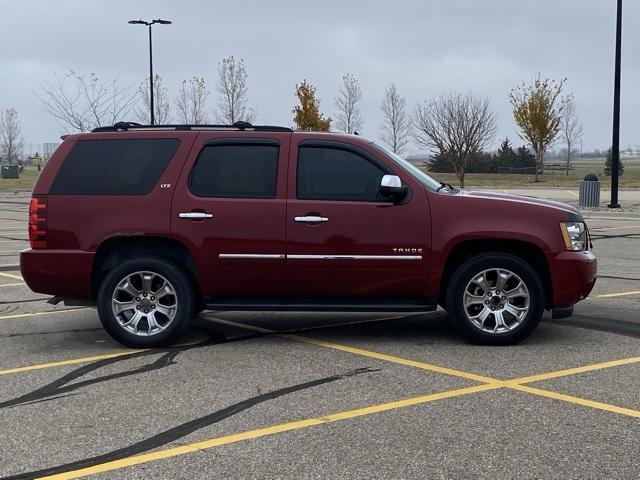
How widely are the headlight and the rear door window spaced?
3454 millimetres

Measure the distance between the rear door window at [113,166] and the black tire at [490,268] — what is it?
8.98 feet

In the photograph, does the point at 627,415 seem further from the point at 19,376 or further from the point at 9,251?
the point at 9,251

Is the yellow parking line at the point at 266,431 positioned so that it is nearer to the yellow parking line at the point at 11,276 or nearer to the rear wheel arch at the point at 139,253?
the rear wheel arch at the point at 139,253

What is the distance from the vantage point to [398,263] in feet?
23.9

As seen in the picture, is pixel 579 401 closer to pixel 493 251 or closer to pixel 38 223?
pixel 493 251

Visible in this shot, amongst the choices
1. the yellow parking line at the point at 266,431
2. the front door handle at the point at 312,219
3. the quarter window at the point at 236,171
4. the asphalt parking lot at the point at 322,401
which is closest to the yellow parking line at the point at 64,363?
the asphalt parking lot at the point at 322,401

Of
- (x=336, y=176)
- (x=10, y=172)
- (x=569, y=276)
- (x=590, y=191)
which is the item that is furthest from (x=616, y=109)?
(x=10, y=172)

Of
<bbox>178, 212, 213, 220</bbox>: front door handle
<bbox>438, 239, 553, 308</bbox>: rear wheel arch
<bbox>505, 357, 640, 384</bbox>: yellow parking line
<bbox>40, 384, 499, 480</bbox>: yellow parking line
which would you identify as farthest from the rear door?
<bbox>505, 357, 640, 384</bbox>: yellow parking line

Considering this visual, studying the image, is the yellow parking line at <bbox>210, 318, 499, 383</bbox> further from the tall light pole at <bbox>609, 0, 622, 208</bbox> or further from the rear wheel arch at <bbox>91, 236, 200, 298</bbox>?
the tall light pole at <bbox>609, 0, 622, 208</bbox>

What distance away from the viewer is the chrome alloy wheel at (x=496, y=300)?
7336mm

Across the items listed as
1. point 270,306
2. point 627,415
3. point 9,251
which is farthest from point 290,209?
point 9,251

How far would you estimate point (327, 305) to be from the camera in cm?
737

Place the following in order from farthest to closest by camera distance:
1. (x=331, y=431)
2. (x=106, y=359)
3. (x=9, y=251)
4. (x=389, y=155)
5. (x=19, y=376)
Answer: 1. (x=9, y=251)
2. (x=389, y=155)
3. (x=106, y=359)
4. (x=19, y=376)
5. (x=331, y=431)

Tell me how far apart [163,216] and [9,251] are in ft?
31.3
